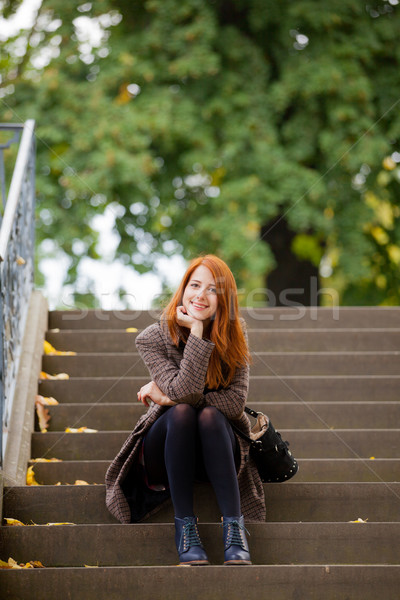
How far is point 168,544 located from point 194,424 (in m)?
0.51

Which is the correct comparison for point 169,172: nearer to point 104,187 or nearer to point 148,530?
point 104,187

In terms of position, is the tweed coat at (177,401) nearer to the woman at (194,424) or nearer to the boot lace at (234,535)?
the woman at (194,424)

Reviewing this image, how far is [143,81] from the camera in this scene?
774cm

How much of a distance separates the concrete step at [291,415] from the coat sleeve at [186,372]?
36.8 inches

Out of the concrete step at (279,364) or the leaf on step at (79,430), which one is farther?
the concrete step at (279,364)

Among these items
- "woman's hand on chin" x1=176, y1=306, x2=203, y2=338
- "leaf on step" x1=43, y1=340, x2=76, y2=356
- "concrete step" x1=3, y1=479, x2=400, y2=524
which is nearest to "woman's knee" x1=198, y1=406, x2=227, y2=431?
"woman's hand on chin" x1=176, y1=306, x2=203, y2=338

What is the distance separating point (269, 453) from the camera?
3012 millimetres

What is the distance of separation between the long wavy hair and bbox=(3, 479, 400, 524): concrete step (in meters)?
0.53

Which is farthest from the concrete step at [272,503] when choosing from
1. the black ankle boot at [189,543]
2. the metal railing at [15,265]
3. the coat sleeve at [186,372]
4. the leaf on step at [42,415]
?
the leaf on step at [42,415]

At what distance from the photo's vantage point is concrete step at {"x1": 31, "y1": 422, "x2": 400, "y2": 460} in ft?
12.0

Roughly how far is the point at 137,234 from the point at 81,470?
496 centimetres

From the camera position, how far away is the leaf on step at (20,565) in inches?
110

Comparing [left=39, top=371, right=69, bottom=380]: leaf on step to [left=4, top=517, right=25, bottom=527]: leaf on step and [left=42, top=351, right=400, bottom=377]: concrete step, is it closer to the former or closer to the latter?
[left=42, top=351, right=400, bottom=377]: concrete step

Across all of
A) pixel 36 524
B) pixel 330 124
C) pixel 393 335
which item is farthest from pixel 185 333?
pixel 330 124
